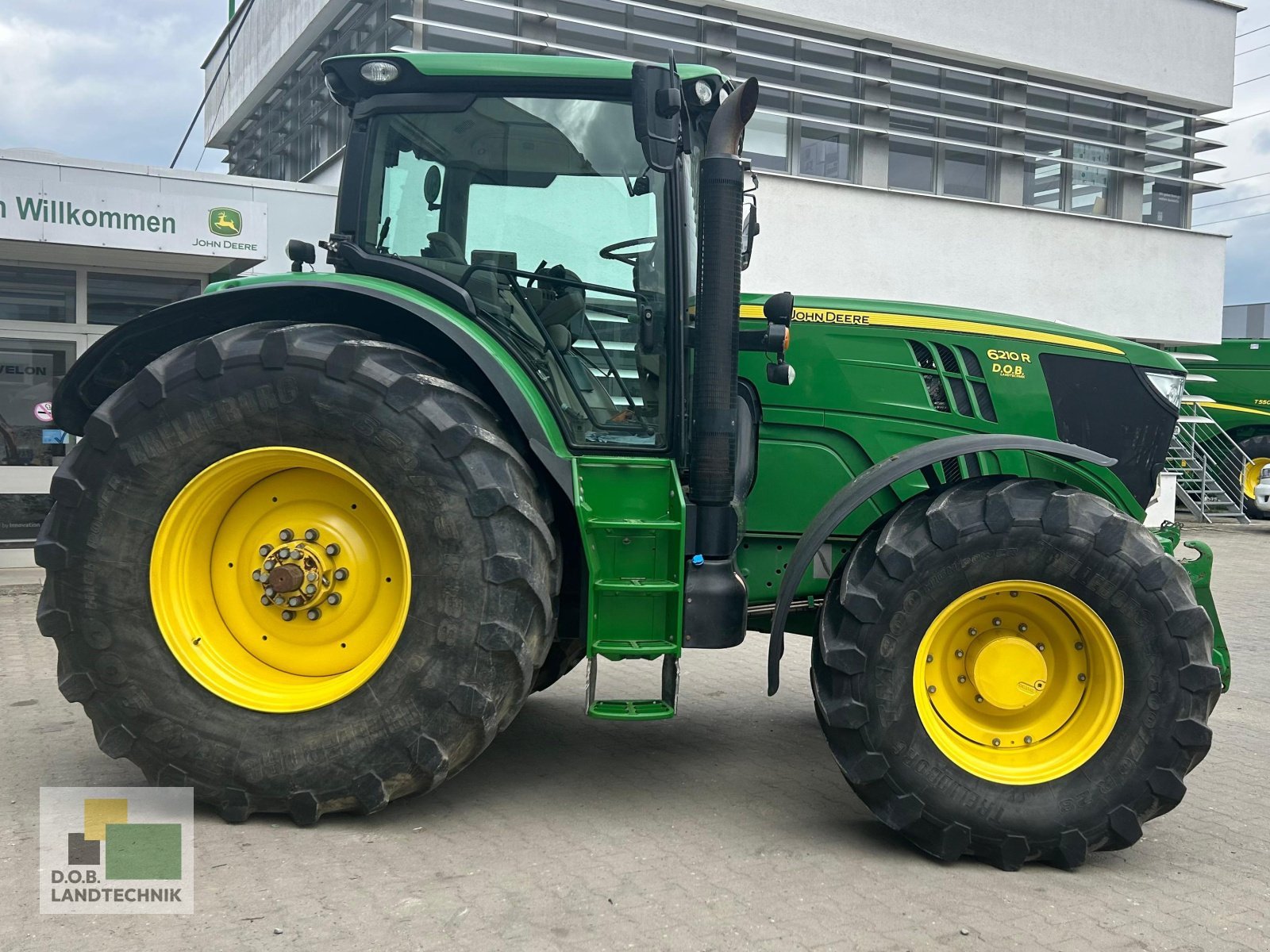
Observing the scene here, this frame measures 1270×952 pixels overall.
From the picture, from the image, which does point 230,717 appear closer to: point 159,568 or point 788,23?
point 159,568

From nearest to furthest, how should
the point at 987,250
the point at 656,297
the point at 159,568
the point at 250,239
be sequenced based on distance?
the point at 159,568 < the point at 656,297 < the point at 250,239 < the point at 987,250

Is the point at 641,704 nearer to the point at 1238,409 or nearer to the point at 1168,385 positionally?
the point at 1168,385

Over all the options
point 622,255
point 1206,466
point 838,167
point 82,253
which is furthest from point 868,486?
point 1206,466

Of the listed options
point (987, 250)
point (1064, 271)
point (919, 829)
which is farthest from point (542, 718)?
point (1064, 271)

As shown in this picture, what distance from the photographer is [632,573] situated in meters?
3.93

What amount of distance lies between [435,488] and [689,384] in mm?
1058

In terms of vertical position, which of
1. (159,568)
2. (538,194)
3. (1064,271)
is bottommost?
(159,568)

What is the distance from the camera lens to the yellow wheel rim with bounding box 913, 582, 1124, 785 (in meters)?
3.73

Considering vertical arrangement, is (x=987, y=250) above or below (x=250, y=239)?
above

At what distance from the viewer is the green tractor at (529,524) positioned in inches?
145

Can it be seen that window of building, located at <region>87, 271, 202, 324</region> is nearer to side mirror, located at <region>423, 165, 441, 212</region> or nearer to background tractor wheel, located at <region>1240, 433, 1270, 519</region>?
side mirror, located at <region>423, 165, 441, 212</region>

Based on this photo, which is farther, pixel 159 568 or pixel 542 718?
pixel 542 718

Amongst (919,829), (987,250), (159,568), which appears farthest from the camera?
(987,250)

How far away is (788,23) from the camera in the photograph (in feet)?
49.4
